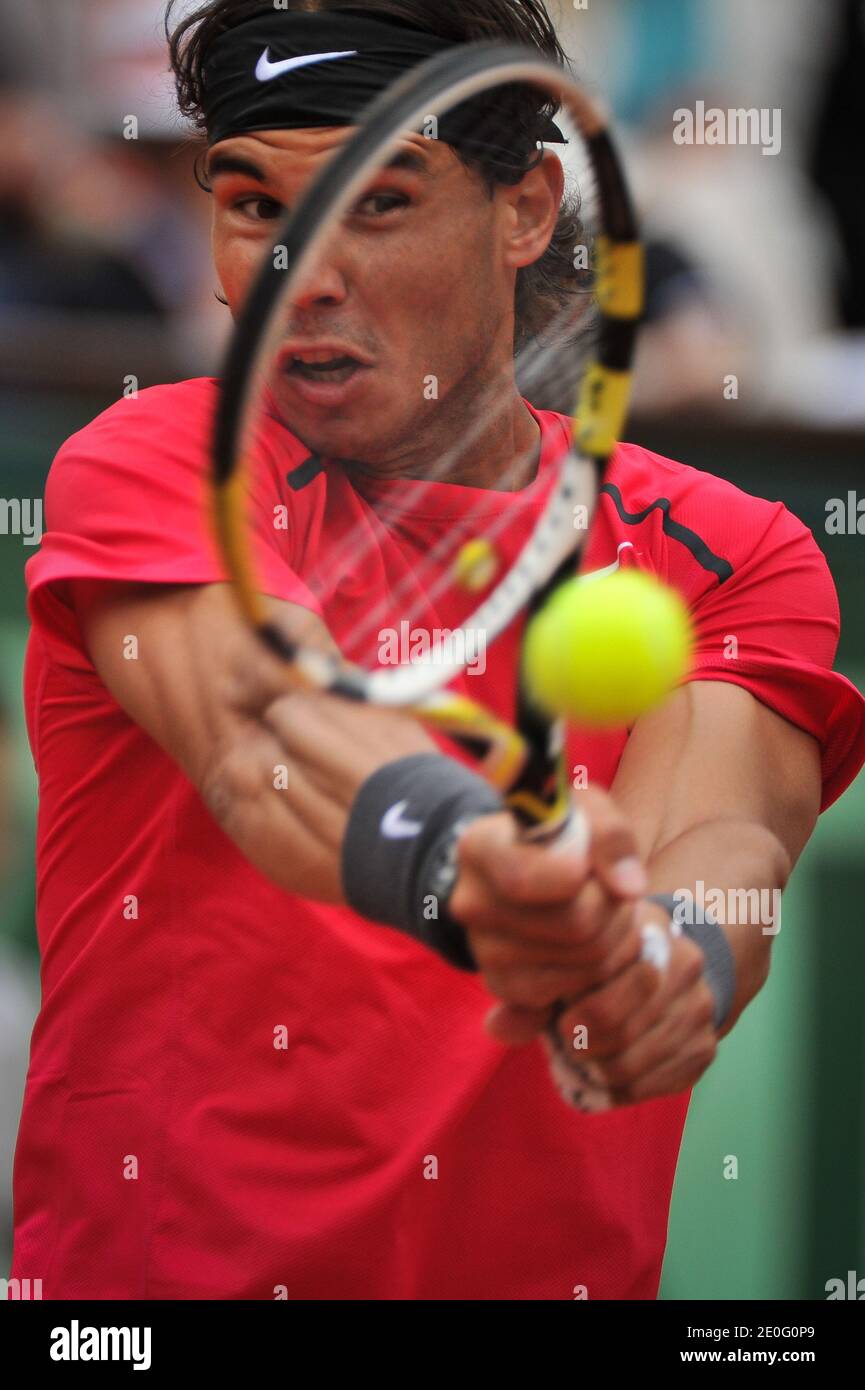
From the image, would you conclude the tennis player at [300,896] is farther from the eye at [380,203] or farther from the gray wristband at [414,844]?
the gray wristband at [414,844]

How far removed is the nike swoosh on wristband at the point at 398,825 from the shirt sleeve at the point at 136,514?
0.28 meters

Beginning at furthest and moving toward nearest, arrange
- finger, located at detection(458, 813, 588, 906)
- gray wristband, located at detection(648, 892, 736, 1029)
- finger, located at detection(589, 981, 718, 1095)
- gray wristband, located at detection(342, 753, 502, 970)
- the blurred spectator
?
1. the blurred spectator
2. gray wristband, located at detection(648, 892, 736, 1029)
3. finger, located at detection(589, 981, 718, 1095)
4. gray wristband, located at detection(342, 753, 502, 970)
5. finger, located at detection(458, 813, 588, 906)

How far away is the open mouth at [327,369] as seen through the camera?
7.14 ft

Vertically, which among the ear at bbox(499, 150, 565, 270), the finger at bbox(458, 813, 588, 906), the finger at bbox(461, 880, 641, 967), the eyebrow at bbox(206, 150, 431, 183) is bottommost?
the finger at bbox(461, 880, 641, 967)

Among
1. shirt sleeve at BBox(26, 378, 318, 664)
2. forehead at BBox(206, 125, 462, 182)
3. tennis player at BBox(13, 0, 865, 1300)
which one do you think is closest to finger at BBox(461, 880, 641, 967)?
tennis player at BBox(13, 0, 865, 1300)

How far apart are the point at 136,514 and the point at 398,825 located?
513 millimetres

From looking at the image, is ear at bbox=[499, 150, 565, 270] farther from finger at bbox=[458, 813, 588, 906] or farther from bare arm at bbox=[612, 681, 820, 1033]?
finger at bbox=[458, 813, 588, 906]

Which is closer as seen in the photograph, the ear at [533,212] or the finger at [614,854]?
the finger at [614,854]

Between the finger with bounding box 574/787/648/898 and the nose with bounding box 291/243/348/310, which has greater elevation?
A: the nose with bounding box 291/243/348/310

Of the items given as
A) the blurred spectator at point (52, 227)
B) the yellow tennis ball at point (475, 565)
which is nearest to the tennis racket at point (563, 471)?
the yellow tennis ball at point (475, 565)

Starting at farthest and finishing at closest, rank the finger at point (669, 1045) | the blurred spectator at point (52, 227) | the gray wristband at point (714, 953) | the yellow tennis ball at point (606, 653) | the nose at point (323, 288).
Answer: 1. the blurred spectator at point (52, 227)
2. the nose at point (323, 288)
3. the gray wristband at point (714, 953)
4. the finger at point (669, 1045)
5. the yellow tennis ball at point (606, 653)

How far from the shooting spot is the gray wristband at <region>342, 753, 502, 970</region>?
1.70m

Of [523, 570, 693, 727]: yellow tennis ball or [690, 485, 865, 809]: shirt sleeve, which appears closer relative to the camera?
[523, 570, 693, 727]: yellow tennis ball
